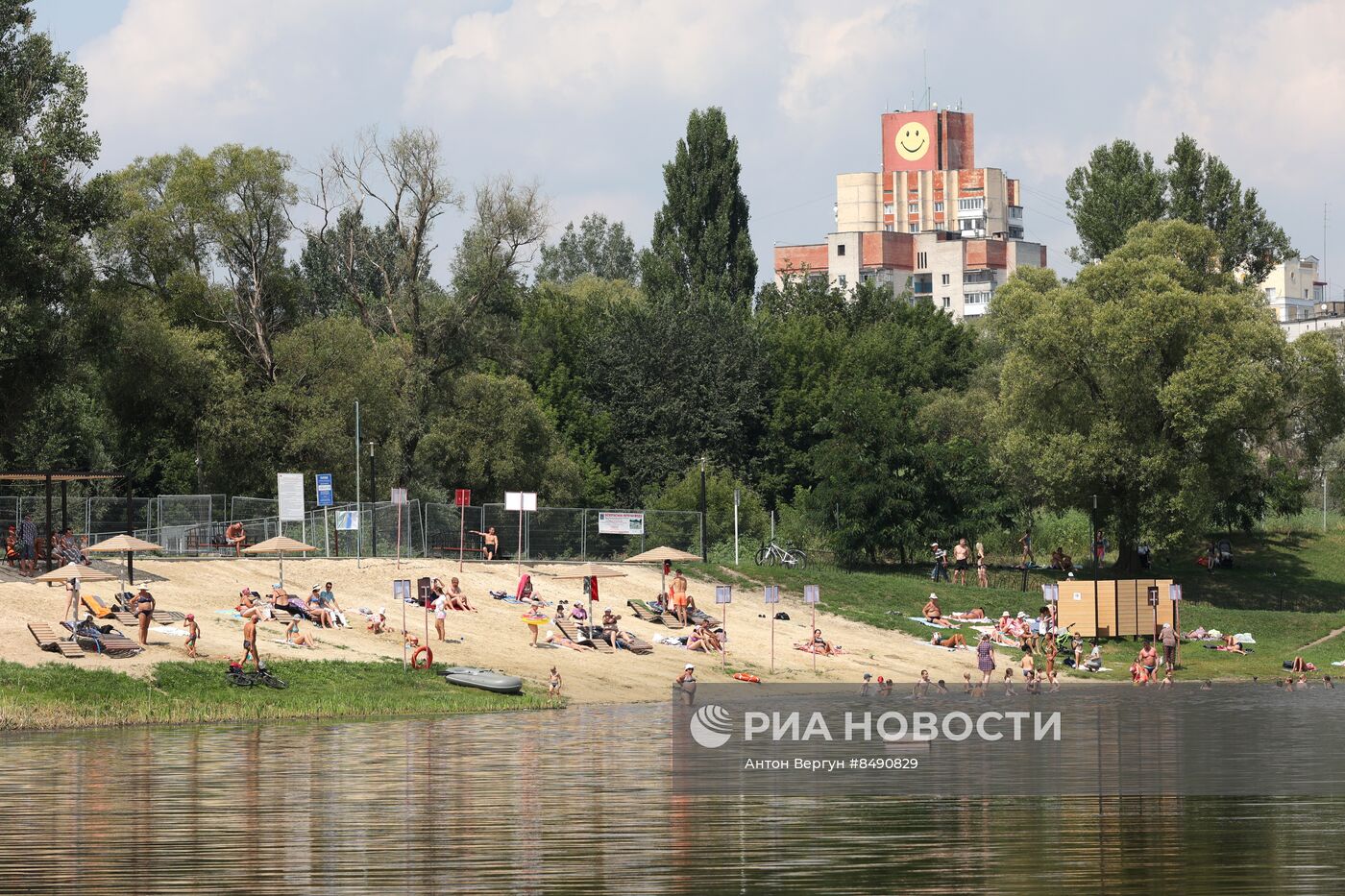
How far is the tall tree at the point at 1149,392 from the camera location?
64.0 metres

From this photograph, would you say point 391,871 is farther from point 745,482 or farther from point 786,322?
point 786,322

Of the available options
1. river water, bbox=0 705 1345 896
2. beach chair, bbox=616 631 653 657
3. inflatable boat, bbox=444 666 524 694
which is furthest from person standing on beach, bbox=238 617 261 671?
beach chair, bbox=616 631 653 657

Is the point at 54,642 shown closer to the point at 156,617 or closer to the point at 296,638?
the point at 156,617

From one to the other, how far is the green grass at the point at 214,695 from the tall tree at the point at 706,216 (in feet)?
231

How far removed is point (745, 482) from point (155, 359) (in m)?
33.1

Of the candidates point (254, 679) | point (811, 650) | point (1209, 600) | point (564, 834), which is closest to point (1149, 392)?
point (1209, 600)

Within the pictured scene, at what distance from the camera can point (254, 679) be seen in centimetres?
3759

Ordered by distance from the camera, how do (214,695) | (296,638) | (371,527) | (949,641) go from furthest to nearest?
1. (371,527)
2. (949,641)
3. (296,638)
4. (214,695)

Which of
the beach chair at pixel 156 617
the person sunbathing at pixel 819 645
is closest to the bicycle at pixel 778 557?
the person sunbathing at pixel 819 645

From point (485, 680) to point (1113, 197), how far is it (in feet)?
172

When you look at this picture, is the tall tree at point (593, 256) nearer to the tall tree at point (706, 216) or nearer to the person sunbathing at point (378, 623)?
the tall tree at point (706, 216)

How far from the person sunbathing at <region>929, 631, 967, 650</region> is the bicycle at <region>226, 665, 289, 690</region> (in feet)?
73.4

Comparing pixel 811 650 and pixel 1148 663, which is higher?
pixel 811 650

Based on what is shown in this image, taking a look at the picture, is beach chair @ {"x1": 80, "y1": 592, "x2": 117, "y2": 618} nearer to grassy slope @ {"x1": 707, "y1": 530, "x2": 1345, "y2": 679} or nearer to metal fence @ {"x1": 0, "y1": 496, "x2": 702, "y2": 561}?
metal fence @ {"x1": 0, "y1": 496, "x2": 702, "y2": 561}
